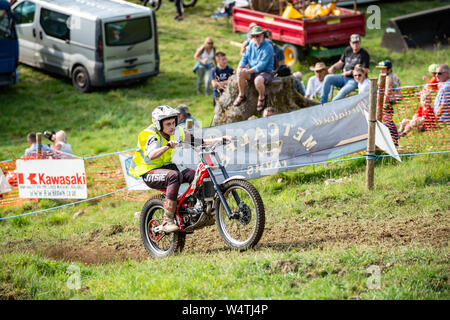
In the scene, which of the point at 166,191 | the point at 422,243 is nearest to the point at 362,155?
the point at 422,243

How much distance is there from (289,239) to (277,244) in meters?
0.32

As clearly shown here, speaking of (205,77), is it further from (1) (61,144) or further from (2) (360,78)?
(2) (360,78)

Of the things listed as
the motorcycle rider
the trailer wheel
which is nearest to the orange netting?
the motorcycle rider

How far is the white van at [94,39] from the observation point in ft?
56.1

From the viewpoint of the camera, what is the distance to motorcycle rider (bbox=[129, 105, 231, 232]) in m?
7.06

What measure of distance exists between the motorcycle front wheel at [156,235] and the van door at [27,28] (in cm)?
1297

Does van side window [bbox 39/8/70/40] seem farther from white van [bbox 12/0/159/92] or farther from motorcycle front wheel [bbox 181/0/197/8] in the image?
motorcycle front wheel [bbox 181/0/197/8]

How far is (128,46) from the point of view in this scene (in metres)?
17.4

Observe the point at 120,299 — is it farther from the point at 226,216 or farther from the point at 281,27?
the point at 281,27

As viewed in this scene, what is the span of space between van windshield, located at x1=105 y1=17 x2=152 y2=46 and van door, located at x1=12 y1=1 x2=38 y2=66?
10.4 ft

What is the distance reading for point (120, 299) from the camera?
18.6 feet

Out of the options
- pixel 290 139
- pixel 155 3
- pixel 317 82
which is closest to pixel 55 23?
pixel 155 3

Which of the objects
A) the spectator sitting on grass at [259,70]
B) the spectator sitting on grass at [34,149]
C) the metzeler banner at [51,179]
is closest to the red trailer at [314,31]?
the spectator sitting on grass at [259,70]

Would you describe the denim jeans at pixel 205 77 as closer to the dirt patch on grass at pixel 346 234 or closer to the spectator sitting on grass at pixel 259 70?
the spectator sitting on grass at pixel 259 70
